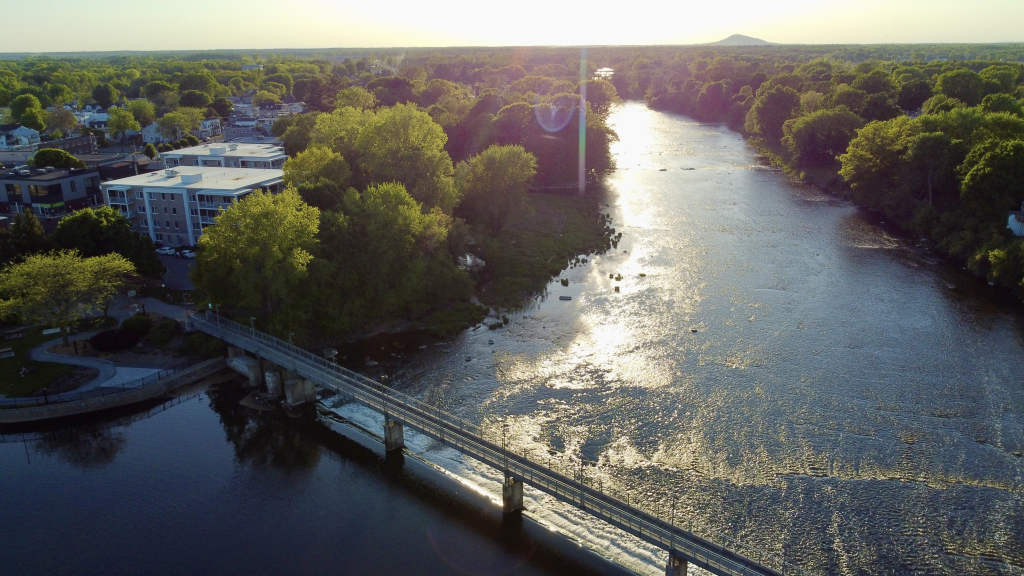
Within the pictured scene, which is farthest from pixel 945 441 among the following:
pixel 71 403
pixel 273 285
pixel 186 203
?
pixel 186 203

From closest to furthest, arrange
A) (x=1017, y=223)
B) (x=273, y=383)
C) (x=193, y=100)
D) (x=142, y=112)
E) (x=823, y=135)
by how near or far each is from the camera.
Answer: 1. (x=273, y=383)
2. (x=1017, y=223)
3. (x=823, y=135)
4. (x=142, y=112)
5. (x=193, y=100)

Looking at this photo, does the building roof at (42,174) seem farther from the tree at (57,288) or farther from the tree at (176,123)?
the tree at (176,123)

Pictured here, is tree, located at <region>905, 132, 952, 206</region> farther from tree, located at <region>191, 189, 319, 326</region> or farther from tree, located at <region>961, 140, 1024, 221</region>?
tree, located at <region>191, 189, 319, 326</region>

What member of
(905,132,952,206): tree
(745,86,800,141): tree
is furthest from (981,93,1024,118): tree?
(745,86,800,141): tree

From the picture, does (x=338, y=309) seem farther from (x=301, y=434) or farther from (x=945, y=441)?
(x=945, y=441)

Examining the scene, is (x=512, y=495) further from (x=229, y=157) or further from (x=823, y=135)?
(x=823, y=135)

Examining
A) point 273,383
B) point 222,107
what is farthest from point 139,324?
point 222,107
